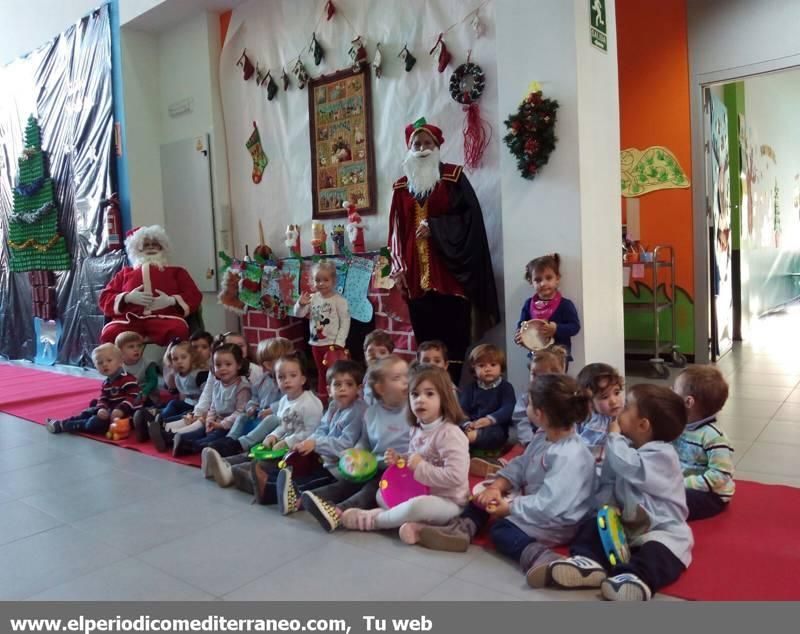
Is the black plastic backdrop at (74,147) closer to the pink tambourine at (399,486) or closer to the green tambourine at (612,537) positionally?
the pink tambourine at (399,486)

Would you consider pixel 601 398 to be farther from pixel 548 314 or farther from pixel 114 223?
pixel 114 223

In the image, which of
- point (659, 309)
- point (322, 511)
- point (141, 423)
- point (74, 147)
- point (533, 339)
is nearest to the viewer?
point (322, 511)

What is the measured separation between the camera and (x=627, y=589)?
2.04 meters

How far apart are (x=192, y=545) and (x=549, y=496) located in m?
1.36

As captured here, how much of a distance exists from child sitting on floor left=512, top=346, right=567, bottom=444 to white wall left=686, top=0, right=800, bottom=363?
275 centimetres

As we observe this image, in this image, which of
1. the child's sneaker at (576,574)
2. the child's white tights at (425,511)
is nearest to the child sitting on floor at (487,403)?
the child's white tights at (425,511)

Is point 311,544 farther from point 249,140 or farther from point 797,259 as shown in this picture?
point 797,259

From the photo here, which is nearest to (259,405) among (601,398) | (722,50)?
(601,398)

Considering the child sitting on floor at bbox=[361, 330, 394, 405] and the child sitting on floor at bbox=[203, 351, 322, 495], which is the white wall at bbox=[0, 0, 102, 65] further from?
the child sitting on floor at bbox=[203, 351, 322, 495]

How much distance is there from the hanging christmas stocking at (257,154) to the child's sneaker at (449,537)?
444cm

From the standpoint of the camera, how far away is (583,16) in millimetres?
3961

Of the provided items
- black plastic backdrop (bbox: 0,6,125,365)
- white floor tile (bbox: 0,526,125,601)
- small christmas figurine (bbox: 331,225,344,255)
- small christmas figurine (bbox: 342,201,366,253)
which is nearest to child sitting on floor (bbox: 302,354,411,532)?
white floor tile (bbox: 0,526,125,601)

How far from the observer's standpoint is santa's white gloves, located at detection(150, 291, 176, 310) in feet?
18.6

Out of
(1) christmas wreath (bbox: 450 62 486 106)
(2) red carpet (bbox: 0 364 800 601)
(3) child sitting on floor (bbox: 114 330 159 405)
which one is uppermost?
(1) christmas wreath (bbox: 450 62 486 106)
